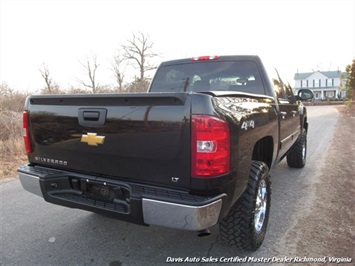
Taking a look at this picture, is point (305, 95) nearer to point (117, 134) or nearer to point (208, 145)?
point (208, 145)

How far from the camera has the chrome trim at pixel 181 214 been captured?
2.09 m

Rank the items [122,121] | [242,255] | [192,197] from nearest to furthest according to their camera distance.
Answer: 1. [192,197]
2. [122,121]
3. [242,255]

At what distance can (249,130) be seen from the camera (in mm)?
2562

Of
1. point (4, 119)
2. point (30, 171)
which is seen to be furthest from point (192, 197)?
point (4, 119)

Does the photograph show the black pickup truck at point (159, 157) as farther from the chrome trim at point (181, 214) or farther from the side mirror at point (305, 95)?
the side mirror at point (305, 95)

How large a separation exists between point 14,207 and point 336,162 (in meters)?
6.13

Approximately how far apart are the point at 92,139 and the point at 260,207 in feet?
5.88

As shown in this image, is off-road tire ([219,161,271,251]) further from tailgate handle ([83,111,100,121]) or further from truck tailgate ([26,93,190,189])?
tailgate handle ([83,111,100,121])

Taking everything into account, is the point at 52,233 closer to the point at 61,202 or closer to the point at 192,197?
the point at 61,202

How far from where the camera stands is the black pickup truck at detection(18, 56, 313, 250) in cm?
213

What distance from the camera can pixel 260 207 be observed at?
3.01 meters

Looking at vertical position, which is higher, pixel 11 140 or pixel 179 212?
pixel 179 212

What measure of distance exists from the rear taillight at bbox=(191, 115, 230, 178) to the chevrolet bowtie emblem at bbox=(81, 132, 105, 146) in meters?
0.85

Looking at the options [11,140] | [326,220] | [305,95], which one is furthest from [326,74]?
[326,220]
